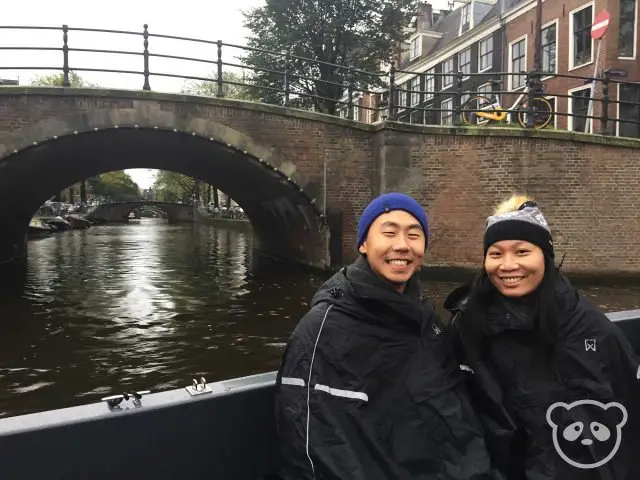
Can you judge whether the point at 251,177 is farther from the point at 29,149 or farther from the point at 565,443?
the point at 565,443

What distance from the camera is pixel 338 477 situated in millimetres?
1401

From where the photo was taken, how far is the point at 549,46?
19562 mm

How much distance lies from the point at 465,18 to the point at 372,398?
29.8 meters

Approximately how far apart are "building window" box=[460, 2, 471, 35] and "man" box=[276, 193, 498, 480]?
28.8m

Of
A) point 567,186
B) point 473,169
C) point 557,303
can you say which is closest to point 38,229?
point 473,169

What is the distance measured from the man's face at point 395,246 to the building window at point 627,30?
1869cm

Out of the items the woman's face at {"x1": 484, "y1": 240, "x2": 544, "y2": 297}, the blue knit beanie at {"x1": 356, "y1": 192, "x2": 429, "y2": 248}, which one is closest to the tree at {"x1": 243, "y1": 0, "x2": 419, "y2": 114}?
the blue knit beanie at {"x1": 356, "y1": 192, "x2": 429, "y2": 248}

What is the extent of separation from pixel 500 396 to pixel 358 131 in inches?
394

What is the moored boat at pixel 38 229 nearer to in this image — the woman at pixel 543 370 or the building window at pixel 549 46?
the building window at pixel 549 46

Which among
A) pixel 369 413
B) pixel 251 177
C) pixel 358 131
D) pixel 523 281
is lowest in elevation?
pixel 369 413

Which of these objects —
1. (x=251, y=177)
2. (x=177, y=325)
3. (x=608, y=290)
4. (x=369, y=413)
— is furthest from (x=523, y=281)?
(x=251, y=177)

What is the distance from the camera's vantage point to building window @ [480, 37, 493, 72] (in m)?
23.4

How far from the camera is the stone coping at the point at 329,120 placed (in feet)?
31.2

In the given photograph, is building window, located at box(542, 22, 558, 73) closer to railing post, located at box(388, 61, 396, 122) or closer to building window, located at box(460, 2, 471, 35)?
building window, located at box(460, 2, 471, 35)
